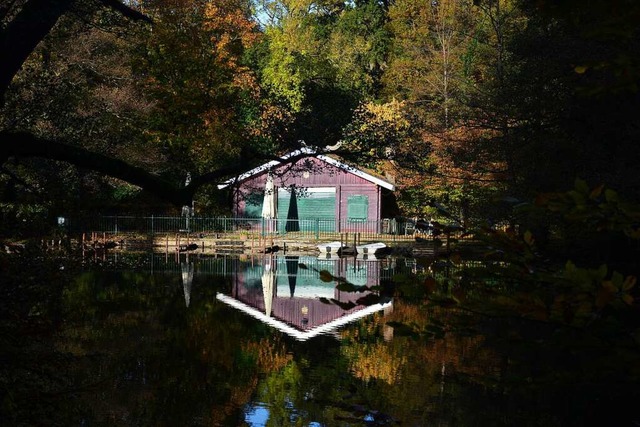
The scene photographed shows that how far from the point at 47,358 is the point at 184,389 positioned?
7.45 m

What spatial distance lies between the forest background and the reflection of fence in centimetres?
156

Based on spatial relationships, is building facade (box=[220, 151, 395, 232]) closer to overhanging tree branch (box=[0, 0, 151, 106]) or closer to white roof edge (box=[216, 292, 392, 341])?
white roof edge (box=[216, 292, 392, 341])

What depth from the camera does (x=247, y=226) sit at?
1977 inches

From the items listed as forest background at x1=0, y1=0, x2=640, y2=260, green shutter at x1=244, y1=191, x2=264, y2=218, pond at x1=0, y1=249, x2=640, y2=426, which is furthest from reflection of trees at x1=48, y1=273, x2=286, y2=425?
green shutter at x1=244, y1=191, x2=264, y2=218

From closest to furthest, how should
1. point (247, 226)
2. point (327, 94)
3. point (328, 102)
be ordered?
point (247, 226) < point (328, 102) < point (327, 94)

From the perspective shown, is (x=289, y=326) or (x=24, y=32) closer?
(x=24, y=32)

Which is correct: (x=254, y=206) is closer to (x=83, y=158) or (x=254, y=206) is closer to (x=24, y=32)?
(x=83, y=158)

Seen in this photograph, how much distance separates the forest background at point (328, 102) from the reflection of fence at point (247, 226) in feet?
5.11

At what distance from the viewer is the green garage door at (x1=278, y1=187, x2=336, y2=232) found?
50.1 meters

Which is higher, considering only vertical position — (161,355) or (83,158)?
(83,158)

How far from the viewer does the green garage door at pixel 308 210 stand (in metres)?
50.1

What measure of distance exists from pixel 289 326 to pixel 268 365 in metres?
5.46

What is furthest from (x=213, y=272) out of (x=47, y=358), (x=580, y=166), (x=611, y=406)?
(x=47, y=358)

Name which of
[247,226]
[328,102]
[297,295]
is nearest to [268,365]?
[297,295]
